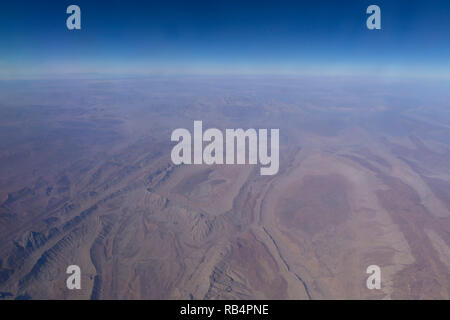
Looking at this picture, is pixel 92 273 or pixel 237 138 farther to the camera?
pixel 237 138

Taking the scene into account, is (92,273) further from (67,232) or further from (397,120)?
(397,120)

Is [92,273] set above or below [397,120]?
below

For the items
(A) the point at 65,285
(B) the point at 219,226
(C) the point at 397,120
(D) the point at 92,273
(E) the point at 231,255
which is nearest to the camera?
(A) the point at 65,285

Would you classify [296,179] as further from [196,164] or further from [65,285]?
[65,285]

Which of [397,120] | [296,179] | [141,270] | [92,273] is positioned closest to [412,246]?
[296,179]

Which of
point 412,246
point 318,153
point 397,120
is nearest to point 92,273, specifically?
point 412,246
